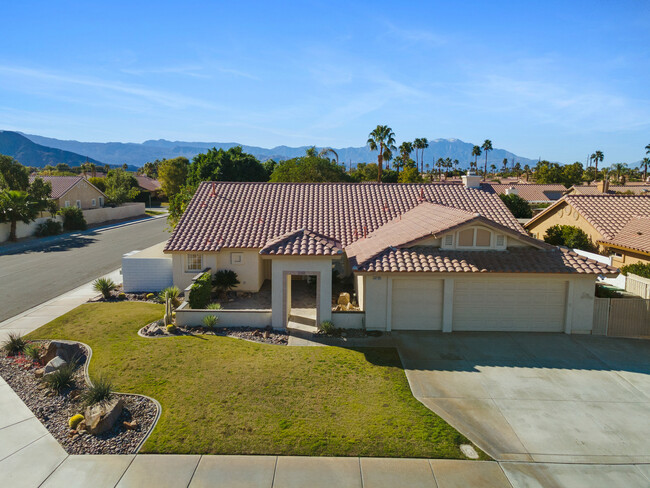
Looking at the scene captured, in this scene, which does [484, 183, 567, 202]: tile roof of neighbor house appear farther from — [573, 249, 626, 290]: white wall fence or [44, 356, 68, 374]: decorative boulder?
[44, 356, 68, 374]: decorative boulder

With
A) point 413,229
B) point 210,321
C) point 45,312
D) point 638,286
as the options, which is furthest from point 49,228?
point 638,286

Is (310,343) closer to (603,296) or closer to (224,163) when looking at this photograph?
(603,296)

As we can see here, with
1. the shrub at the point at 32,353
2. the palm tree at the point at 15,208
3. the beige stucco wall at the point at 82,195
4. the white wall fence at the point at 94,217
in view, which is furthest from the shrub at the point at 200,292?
the beige stucco wall at the point at 82,195

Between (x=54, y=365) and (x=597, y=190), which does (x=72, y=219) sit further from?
(x=597, y=190)

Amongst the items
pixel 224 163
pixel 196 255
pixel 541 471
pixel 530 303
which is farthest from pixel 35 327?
pixel 224 163

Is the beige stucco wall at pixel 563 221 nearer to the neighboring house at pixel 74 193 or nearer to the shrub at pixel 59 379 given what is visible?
the shrub at pixel 59 379

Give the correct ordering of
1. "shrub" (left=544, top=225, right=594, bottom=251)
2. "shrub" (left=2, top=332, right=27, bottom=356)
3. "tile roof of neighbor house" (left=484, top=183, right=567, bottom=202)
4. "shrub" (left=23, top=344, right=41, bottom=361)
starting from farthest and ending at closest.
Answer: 1. "tile roof of neighbor house" (left=484, top=183, right=567, bottom=202)
2. "shrub" (left=544, top=225, right=594, bottom=251)
3. "shrub" (left=2, top=332, right=27, bottom=356)
4. "shrub" (left=23, top=344, right=41, bottom=361)

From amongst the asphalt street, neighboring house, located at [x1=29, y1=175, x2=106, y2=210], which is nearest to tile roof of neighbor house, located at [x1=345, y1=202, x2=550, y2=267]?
the asphalt street

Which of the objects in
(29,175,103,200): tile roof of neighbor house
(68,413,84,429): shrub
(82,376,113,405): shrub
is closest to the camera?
(68,413,84,429): shrub
